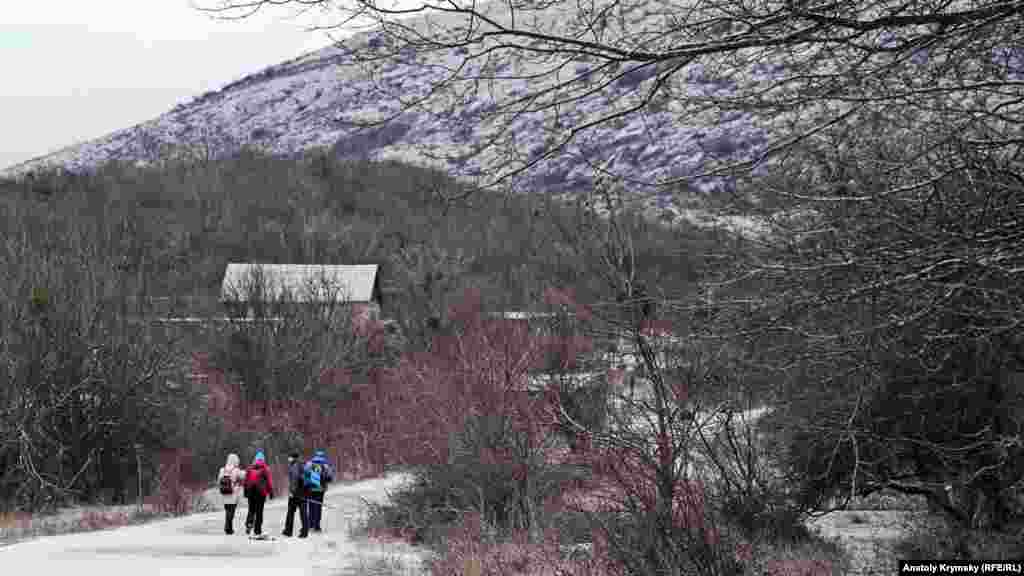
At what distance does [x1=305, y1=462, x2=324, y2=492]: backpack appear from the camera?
18969 millimetres

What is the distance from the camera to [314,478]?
62.4 feet

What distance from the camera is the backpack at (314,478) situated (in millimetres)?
18969

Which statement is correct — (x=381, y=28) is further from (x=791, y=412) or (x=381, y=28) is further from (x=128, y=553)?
(x=128, y=553)

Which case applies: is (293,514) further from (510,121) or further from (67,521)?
(510,121)

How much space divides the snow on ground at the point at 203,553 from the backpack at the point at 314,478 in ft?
2.78

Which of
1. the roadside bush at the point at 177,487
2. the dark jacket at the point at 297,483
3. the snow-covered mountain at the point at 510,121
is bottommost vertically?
the roadside bush at the point at 177,487

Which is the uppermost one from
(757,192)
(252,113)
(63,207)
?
(252,113)

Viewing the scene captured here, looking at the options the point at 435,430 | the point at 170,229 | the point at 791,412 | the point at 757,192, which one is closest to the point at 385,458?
the point at 435,430

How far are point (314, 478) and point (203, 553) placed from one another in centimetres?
276

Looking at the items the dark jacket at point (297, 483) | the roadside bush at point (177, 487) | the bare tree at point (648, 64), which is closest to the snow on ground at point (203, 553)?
the dark jacket at point (297, 483)

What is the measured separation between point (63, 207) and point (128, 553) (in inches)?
2777

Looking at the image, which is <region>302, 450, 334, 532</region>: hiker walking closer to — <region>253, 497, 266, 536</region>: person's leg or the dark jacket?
the dark jacket

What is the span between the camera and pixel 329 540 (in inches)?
747

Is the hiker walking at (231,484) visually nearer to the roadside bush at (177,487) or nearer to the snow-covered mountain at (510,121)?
the roadside bush at (177,487)
